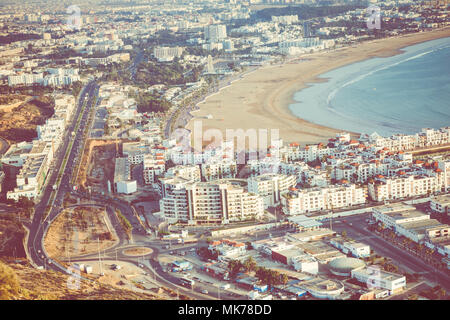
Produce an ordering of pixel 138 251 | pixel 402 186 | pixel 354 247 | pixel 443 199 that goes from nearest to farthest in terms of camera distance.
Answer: pixel 354 247, pixel 138 251, pixel 443 199, pixel 402 186

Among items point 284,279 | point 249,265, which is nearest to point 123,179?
point 249,265

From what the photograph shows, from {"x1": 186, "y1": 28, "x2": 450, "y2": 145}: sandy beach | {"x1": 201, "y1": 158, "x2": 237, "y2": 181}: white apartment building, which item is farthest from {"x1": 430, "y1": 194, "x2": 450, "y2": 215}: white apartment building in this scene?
{"x1": 186, "y1": 28, "x2": 450, "y2": 145}: sandy beach

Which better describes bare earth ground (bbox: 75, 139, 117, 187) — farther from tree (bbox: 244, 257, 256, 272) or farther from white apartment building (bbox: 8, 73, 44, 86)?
white apartment building (bbox: 8, 73, 44, 86)

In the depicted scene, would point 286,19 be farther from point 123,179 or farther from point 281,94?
point 123,179

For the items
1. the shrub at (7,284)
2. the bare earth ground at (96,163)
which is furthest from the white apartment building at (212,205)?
the shrub at (7,284)

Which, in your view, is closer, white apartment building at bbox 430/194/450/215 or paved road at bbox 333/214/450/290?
paved road at bbox 333/214/450/290
